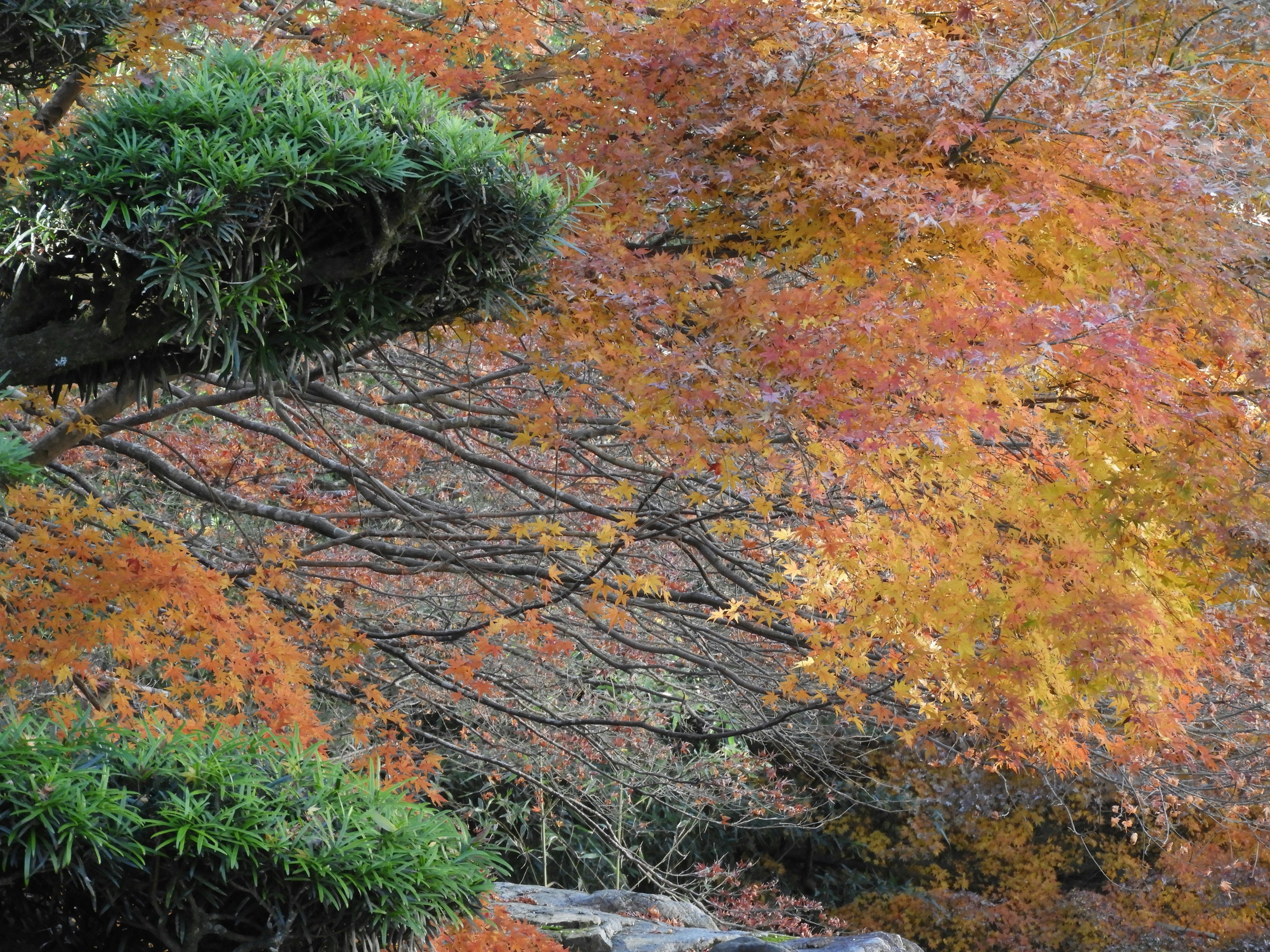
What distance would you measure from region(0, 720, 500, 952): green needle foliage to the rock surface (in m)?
3.94

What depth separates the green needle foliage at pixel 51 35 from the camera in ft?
9.75

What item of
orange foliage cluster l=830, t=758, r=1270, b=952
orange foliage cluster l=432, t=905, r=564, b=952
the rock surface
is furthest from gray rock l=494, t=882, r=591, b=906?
orange foliage cluster l=432, t=905, r=564, b=952

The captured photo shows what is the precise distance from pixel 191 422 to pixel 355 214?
15.3 ft

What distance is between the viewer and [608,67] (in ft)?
12.9

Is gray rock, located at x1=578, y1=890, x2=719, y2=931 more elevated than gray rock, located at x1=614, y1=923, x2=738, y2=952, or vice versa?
gray rock, located at x1=614, y1=923, x2=738, y2=952

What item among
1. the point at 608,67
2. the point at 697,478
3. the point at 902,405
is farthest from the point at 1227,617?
the point at 608,67

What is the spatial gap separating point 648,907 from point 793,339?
6093mm

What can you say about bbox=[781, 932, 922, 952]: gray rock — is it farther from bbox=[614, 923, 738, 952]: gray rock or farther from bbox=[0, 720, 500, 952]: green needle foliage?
bbox=[0, 720, 500, 952]: green needle foliage

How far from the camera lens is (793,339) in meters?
3.40

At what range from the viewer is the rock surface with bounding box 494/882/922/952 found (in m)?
6.75

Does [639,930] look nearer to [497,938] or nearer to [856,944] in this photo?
[856,944]

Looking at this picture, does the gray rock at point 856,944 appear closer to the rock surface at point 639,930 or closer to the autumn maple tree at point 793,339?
the rock surface at point 639,930

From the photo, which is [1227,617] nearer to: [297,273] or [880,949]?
[880,949]

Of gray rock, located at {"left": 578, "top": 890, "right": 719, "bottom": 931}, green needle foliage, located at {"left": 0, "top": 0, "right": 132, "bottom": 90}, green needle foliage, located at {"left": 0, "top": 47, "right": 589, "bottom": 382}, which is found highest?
green needle foliage, located at {"left": 0, "top": 0, "right": 132, "bottom": 90}
